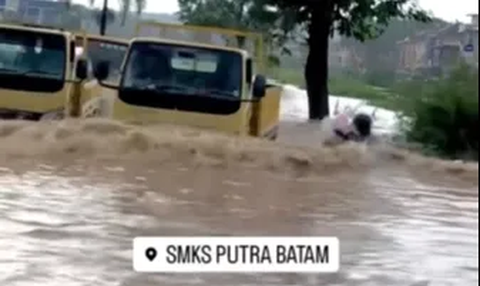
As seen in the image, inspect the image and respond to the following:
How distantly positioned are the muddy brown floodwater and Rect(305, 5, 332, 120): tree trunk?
5.64m

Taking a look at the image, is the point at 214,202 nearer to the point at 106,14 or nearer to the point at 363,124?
the point at 363,124

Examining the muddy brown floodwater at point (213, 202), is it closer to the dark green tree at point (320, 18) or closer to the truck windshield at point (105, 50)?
the truck windshield at point (105, 50)

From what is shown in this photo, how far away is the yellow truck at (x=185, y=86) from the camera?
338 inches

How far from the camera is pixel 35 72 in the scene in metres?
9.65

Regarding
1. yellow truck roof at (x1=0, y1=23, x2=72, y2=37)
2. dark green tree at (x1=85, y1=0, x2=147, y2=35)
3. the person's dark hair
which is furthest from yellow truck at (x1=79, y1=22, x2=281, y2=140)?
dark green tree at (x1=85, y1=0, x2=147, y2=35)

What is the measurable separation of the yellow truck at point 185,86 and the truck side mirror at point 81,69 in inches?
16.5

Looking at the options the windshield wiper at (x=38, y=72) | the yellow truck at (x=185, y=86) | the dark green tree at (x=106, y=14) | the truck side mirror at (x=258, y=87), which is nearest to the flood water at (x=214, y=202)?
the yellow truck at (x=185, y=86)

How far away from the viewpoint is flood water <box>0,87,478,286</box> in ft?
13.7

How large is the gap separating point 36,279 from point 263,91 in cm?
489

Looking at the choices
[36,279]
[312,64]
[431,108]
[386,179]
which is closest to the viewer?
[431,108]

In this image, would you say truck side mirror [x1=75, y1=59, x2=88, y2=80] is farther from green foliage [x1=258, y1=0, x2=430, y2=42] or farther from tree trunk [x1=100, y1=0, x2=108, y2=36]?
green foliage [x1=258, y1=0, x2=430, y2=42]

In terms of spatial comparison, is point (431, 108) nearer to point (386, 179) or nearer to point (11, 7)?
point (386, 179)

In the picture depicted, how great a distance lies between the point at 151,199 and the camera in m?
6.19

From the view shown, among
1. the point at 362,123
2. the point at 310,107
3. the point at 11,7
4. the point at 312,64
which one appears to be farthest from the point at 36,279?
the point at 310,107
